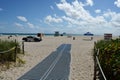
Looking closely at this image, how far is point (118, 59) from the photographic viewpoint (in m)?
8.04

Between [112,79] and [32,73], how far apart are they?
521 cm

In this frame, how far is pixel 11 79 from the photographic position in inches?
426

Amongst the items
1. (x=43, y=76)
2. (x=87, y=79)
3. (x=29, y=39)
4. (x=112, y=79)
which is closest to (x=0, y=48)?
(x=43, y=76)

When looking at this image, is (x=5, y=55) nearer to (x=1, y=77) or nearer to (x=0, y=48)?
(x=0, y=48)

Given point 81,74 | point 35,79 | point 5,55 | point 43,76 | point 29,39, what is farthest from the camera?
point 29,39

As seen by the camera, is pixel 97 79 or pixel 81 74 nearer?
pixel 97 79

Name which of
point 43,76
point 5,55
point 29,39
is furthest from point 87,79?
point 29,39

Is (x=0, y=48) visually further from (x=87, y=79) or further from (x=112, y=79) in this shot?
(x=112, y=79)

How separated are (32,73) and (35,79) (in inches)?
56.9

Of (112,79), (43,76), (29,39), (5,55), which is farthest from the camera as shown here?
(29,39)

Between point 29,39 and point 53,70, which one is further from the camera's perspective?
point 29,39

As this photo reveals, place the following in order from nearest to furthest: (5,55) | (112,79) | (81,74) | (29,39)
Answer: (112,79), (81,74), (5,55), (29,39)

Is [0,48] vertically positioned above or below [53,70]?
above

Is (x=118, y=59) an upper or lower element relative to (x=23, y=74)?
upper
